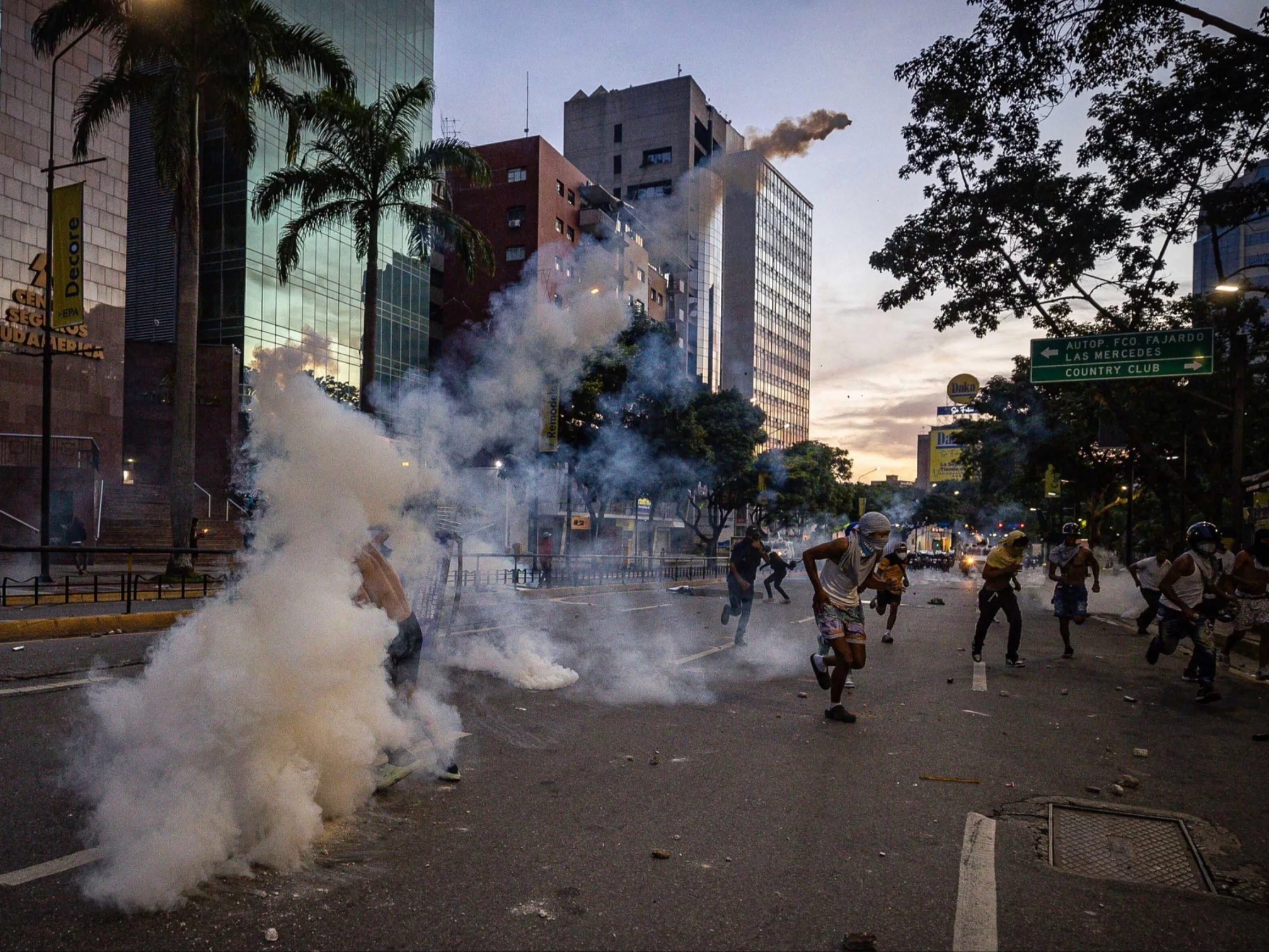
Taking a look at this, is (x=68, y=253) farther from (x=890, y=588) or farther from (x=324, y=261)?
(x=324, y=261)

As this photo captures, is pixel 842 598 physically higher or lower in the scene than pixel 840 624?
higher

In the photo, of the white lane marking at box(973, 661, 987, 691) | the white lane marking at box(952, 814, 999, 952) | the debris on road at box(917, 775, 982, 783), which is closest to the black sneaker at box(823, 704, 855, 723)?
the debris on road at box(917, 775, 982, 783)

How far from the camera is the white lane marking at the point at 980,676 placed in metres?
8.95

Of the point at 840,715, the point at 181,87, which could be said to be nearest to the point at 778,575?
the point at 840,715

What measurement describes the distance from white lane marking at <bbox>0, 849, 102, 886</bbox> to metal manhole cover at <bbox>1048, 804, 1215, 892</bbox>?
4.34 meters

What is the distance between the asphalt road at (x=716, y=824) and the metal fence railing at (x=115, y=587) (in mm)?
4812

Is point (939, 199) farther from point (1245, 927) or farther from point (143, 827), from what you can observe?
point (143, 827)

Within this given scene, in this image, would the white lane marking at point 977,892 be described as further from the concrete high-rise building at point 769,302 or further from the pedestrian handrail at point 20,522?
the concrete high-rise building at point 769,302

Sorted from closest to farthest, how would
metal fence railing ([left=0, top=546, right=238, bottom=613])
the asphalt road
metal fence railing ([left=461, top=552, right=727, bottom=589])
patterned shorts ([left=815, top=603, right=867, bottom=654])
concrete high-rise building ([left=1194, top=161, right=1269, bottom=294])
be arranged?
the asphalt road → patterned shorts ([left=815, top=603, right=867, bottom=654]) → metal fence railing ([left=0, top=546, right=238, bottom=613]) → concrete high-rise building ([left=1194, top=161, right=1269, bottom=294]) → metal fence railing ([left=461, top=552, right=727, bottom=589])

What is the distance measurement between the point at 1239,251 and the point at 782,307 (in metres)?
52.2

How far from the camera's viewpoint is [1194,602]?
29.5ft

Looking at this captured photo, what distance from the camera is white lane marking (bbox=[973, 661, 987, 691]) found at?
8.95m

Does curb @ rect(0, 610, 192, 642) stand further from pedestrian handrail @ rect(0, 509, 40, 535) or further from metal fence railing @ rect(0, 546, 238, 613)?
pedestrian handrail @ rect(0, 509, 40, 535)

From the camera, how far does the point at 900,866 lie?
156 inches
